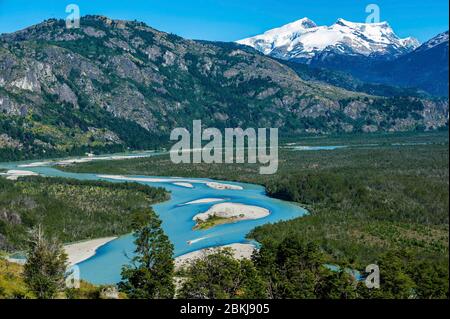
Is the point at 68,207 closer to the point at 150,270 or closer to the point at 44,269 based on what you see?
the point at 150,270

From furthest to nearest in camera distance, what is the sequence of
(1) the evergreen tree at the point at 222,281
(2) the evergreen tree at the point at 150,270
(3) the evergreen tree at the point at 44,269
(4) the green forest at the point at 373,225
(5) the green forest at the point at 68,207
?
(5) the green forest at the point at 68,207 → (4) the green forest at the point at 373,225 → (2) the evergreen tree at the point at 150,270 → (1) the evergreen tree at the point at 222,281 → (3) the evergreen tree at the point at 44,269

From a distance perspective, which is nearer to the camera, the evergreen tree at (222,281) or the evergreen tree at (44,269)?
the evergreen tree at (44,269)

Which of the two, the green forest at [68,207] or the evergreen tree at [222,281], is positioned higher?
the evergreen tree at [222,281]

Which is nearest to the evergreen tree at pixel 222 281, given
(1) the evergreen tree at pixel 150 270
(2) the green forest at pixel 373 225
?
(1) the evergreen tree at pixel 150 270

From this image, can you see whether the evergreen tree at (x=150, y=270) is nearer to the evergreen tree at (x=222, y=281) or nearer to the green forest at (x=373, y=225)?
the evergreen tree at (x=222, y=281)

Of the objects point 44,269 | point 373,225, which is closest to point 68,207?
point 373,225

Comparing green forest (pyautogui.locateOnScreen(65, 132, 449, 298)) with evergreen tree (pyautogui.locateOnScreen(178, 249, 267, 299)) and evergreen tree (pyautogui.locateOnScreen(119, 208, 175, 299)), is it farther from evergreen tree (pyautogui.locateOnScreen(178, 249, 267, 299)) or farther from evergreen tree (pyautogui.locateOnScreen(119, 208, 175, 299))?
evergreen tree (pyautogui.locateOnScreen(119, 208, 175, 299))

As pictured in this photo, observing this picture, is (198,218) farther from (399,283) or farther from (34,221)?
(399,283)

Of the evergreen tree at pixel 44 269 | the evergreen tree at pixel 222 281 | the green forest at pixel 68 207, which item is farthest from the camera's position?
the green forest at pixel 68 207
